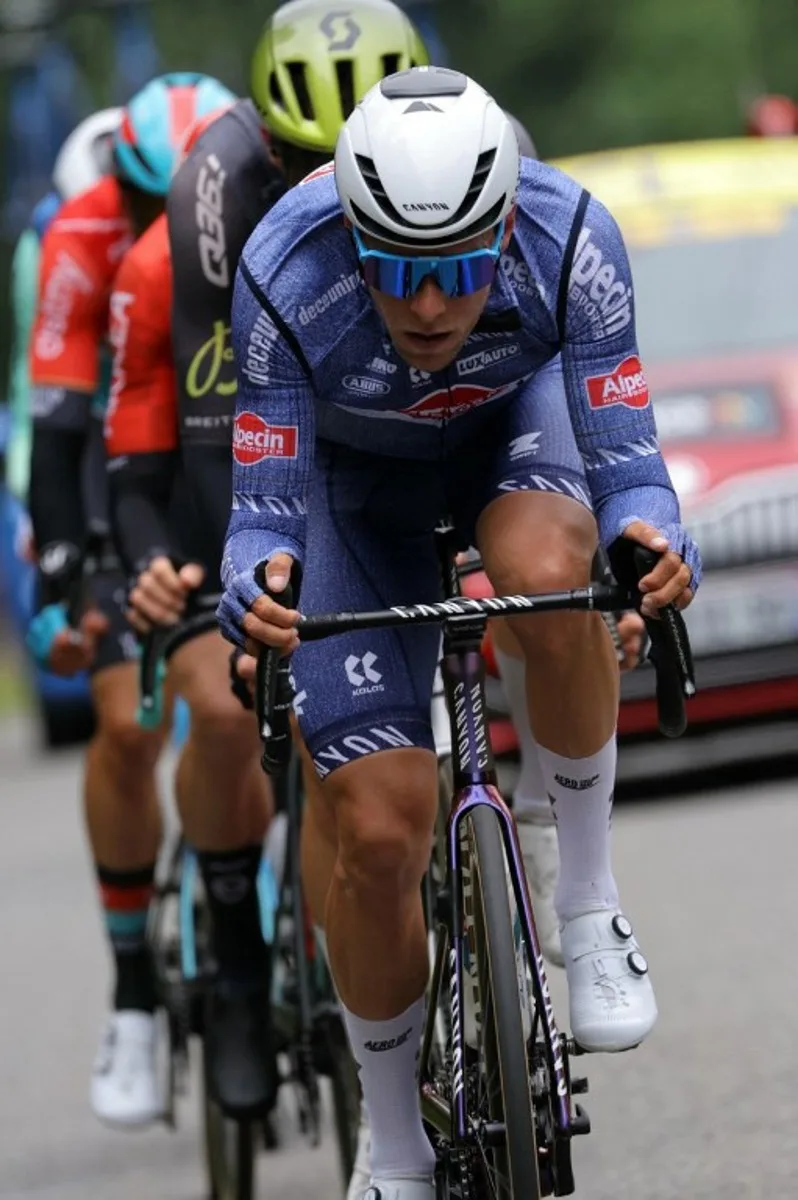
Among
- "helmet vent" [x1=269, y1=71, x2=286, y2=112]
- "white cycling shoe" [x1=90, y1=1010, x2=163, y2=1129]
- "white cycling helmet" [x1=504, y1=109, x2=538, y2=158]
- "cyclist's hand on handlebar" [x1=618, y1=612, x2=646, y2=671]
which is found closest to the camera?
"white cycling helmet" [x1=504, y1=109, x2=538, y2=158]

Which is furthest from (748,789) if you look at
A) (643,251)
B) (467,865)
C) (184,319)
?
(467,865)

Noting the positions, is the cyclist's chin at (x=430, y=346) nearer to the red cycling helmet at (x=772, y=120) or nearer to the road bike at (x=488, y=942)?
the road bike at (x=488, y=942)

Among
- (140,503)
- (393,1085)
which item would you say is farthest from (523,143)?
(393,1085)

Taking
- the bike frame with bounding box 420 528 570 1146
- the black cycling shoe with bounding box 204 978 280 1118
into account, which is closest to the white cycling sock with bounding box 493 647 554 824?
the bike frame with bounding box 420 528 570 1146

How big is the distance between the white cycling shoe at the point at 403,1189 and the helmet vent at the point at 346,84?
2.02 m

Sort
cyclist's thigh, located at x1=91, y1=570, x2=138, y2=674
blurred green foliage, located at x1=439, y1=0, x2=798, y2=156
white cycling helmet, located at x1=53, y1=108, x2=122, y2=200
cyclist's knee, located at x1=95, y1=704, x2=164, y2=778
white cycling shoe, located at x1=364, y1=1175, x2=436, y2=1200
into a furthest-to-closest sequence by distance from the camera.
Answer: blurred green foliage, located at x1=439, y1=0, x2=798, y2=156
white cycling helmet, located at x1=53, y1=108, x2=122, y2=200
cyclist's thigh, located at x1=91, y1=570, x2=138, y2=674
cyclist's knee, located at x1=95, y1=704, x2=164, y2=778
white cycling shoe, located at x1=364, y1=1175, x2=436, y2=1200

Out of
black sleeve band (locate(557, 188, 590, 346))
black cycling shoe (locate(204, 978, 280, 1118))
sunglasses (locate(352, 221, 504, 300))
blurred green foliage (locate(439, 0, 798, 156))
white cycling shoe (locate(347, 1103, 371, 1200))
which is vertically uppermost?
blurred green foliage (locate(439, 0, 798, 156))

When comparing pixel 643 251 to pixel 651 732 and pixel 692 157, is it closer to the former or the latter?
pixel 692 157

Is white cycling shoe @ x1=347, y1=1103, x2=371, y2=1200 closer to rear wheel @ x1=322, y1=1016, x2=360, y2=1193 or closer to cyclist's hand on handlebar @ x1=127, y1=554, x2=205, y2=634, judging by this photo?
rear wheel @ x1=322, y1=1016, x2=360, y2=1193

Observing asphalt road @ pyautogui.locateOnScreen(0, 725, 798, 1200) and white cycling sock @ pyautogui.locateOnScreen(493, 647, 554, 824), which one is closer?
white cycling sock @ pyautogui.locateOnScreen(493, 647, 554, 824)

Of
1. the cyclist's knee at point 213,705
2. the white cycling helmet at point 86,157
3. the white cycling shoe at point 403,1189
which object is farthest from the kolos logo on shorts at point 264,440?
the white cycling helmet at point 86,157

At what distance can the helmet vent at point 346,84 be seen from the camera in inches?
229

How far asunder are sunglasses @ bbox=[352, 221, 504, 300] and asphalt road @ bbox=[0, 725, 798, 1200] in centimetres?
204

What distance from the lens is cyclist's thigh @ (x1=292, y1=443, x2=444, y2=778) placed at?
5.19 m
